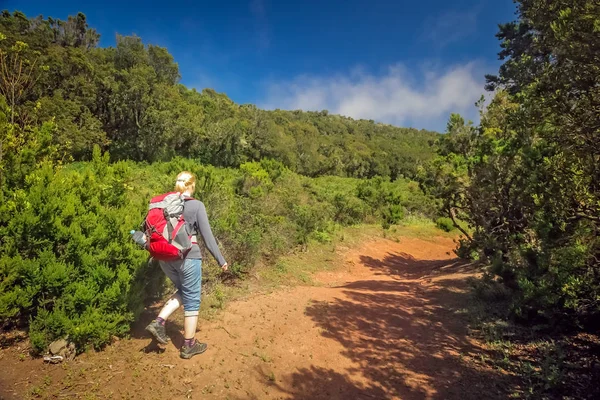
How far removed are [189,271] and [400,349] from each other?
2813mm

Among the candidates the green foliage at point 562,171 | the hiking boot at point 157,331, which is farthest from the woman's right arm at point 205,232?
the green foliage at point 562,171

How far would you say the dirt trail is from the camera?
307cm

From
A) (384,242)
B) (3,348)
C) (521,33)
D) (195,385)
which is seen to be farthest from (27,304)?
(521,33)

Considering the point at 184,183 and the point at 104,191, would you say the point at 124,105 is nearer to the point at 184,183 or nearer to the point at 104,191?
the point at 104,191

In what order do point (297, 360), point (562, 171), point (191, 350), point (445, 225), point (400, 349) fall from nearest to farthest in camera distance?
point (191, 350) → point (562, 171) → point (297, 360) → point (400, 349) → point (445, 225)

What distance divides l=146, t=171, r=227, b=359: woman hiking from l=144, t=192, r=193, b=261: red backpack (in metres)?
0.10

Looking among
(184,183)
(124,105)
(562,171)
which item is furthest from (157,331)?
(124,105)

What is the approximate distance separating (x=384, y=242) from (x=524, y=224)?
7.74m

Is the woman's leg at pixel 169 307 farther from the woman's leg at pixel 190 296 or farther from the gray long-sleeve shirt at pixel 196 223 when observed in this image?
the gray long-sleeve shirt at pixel 196 223

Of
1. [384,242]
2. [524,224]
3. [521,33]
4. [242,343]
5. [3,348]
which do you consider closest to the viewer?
[3,348]

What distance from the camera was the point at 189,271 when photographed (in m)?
3.40

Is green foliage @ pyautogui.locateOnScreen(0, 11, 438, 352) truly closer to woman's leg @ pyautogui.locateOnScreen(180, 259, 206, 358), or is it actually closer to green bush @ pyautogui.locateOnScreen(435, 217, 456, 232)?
woman's leg @ pyautogui.locateOnScreen(180, 259, 206, 358)

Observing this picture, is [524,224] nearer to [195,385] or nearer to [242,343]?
[242,343]

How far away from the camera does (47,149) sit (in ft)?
14.0
